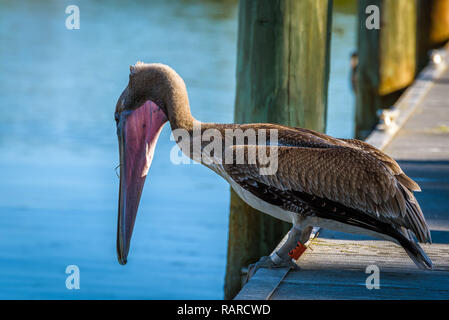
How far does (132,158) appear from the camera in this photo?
473cm

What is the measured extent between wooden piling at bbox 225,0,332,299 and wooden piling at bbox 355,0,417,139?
5.55 metres

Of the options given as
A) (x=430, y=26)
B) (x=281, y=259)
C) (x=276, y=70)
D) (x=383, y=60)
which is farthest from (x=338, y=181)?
(x=430, y=26)

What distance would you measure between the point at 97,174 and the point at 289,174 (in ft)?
23.2

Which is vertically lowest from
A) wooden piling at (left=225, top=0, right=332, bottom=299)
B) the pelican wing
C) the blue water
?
the blue water

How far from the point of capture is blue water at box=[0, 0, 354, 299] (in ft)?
26.5

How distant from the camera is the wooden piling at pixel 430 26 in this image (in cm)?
1441

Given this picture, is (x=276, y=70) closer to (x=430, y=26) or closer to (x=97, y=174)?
(x=97, y=174)

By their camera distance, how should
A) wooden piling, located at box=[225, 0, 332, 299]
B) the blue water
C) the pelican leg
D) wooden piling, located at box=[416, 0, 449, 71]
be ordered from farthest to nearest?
wooden piling, located at box=[416, 0, 449, 71]
the blue water
wooden piling, located at box=[225, 0, 332, 299]
the pelican leg

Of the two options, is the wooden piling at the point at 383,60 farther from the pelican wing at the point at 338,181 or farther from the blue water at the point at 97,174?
the pelican wing at the point at 338,181

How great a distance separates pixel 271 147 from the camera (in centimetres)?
448

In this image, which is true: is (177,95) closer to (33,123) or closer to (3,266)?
(3,266)

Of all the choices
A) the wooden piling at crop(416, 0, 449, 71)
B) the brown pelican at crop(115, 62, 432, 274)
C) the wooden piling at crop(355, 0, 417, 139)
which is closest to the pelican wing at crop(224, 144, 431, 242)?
the brown pelican at crop(115, 62, 432, 274)

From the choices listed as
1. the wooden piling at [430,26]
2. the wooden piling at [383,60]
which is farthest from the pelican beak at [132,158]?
the wooden piling at [430,26]

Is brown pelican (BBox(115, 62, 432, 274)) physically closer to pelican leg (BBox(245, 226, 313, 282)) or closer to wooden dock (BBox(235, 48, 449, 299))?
pelican leg (BBox(245, 226, 313, 282))
